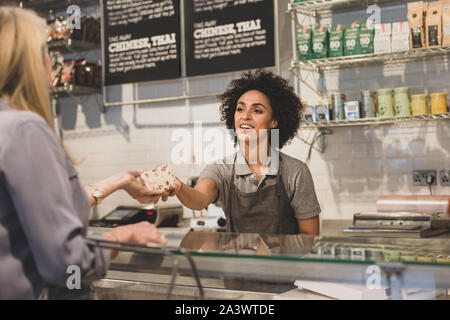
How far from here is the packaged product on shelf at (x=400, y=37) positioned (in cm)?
324

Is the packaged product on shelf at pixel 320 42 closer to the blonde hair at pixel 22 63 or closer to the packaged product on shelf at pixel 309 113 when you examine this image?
the packaged product on shelf at pixel 309 113

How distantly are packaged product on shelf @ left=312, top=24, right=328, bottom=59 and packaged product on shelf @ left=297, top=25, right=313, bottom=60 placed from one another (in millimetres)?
28

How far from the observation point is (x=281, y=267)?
1.33 m

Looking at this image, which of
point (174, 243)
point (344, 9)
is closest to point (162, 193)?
point (174, 243)

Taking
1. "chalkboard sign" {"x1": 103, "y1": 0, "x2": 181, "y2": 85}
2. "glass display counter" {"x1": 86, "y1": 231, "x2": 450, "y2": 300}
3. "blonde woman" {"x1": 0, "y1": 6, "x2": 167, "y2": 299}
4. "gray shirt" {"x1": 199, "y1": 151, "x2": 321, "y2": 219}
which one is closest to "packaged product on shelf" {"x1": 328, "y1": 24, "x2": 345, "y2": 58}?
"gray shirt" {"x1": 199, "y1": 151, "x2": 321, "y2": 219}

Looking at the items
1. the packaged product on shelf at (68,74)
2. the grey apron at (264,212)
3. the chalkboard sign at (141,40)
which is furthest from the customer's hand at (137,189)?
the packaged product on shelf at (68,74)

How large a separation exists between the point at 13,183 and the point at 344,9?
3294mm

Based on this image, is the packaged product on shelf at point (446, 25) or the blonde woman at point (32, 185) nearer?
the blonde woman at point (32, 185)

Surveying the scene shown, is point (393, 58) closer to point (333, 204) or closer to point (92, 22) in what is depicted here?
point (333, 204)

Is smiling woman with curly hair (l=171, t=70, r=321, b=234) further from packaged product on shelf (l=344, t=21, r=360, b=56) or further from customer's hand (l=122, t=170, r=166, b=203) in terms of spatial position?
packaged product on shelf (l=344, t=21, r=360, b=56)

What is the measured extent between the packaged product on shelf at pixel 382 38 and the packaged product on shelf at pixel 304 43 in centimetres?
43

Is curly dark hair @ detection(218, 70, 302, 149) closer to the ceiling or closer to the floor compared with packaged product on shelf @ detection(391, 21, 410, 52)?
closer to the floor

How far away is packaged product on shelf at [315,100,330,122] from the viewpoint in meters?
3.48

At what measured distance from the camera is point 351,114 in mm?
3422
